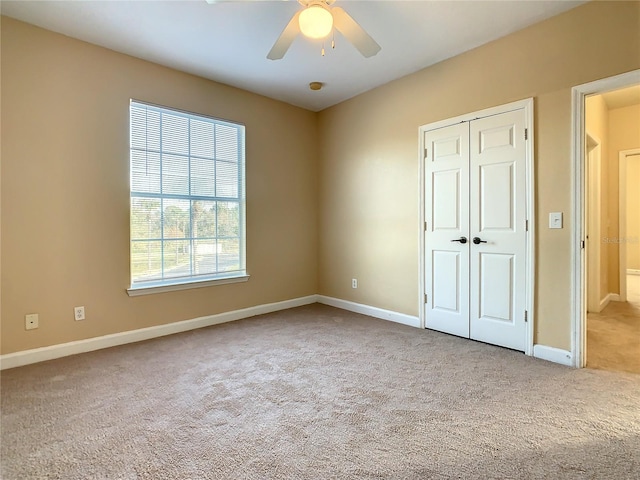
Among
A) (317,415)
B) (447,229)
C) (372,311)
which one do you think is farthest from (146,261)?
(447,229)

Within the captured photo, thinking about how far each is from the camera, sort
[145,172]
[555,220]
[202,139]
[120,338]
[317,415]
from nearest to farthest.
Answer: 1. [317,415]
2. [555,220]
3. [120,338]
4. [145,172]
5. [202,139]

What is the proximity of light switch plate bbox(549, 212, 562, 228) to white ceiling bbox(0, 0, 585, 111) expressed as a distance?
1.58 meters

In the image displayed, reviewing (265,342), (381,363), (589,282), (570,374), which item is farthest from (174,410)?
(589,282)

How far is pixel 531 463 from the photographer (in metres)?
1.55

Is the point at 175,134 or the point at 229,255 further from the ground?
the point at 175,134

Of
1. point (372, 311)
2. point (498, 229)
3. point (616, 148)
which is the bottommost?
point (372, 311)

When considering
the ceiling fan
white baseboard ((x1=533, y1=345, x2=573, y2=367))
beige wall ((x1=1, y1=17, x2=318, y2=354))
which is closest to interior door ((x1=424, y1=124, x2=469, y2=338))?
white baseboard ((x1=533, y1=345, x2=573, y2=367))

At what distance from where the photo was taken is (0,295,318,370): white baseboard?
2695 mm

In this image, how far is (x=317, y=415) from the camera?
1.95 meters

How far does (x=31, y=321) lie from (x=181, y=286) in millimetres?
1228

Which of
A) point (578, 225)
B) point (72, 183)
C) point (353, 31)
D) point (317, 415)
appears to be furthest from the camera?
point (72, 183)

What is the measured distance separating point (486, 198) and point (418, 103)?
1.30 meters

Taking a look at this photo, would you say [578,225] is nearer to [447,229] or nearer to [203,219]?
[447,229]

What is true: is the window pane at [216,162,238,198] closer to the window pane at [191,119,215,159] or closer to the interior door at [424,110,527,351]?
the window pane at [191,119,215,159]
